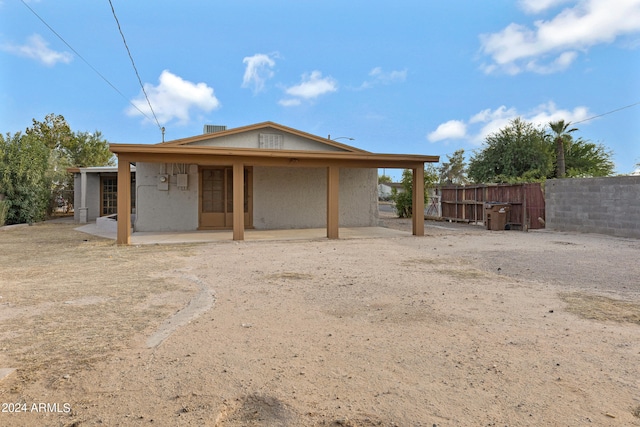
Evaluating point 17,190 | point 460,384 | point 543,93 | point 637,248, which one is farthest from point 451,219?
point 17,190

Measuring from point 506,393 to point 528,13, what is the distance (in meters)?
22.2

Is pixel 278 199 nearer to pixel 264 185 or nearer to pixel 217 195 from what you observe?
pixel 264 185

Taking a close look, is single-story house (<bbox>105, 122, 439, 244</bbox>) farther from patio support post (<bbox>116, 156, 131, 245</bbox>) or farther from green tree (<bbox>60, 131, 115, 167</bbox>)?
green tree (<bbox>60, 131, 115, 167</bbox>)

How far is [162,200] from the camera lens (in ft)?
48.0

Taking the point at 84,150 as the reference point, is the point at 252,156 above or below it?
below

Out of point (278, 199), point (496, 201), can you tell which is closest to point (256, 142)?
point (278, 199)

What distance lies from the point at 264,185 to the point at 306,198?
1.74m

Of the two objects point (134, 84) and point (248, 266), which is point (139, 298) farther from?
point (134, 84)

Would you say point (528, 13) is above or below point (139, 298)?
above

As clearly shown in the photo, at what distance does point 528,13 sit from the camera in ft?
65.1

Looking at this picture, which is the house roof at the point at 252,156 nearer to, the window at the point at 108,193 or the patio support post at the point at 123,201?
the patio support post at the point at 123,201

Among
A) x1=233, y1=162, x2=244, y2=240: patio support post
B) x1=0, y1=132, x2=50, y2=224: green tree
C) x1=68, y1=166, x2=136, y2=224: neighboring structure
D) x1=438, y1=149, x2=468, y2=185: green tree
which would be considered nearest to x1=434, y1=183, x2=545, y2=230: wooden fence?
x1=233, y1=162, x2=244, y2=240: patio support post

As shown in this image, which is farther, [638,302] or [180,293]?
[180,293]

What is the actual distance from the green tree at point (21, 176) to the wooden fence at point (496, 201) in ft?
63.8
